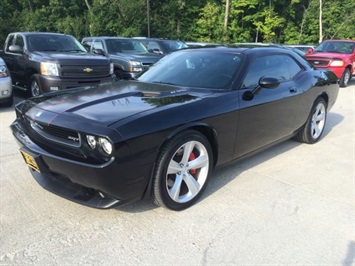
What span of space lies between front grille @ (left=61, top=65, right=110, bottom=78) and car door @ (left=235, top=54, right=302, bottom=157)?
15.2 feet

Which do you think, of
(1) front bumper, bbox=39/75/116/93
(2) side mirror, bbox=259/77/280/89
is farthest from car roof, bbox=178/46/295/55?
(1) front bumper, bbox=39/75/116/93

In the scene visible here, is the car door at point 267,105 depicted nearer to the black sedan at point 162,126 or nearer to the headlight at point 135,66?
the black sedan at point 162,126

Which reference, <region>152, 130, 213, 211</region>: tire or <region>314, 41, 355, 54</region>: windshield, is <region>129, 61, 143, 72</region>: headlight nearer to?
<region>152, 130, 213, 211</region>: tire

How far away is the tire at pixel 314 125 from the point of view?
526 centimetres

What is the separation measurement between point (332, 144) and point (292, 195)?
2314 millimetres

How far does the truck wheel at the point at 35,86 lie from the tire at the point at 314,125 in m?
5.54

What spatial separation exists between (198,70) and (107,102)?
1248 mm

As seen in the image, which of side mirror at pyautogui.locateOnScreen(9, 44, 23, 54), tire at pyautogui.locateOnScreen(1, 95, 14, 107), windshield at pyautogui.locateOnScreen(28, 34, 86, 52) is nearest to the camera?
tire at pyautogui.locateOnScreen(1, 95, 14, 107)

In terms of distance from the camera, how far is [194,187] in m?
3.29

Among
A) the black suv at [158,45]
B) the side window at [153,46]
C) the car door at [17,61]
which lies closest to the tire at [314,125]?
the car door at [17,61]

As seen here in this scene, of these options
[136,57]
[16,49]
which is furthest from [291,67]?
[16,49]

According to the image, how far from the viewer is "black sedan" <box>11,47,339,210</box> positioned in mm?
2693

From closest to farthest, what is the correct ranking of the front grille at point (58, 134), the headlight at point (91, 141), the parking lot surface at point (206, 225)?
the parking lot surface at point (206, 225)
the headlight at point (91, 141)
the front grille at point (58, 134)

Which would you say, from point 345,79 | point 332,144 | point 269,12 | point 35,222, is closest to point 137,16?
point 269,12
